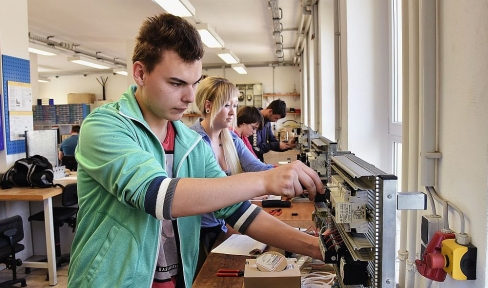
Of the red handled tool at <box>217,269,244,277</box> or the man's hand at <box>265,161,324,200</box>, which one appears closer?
the man's hand at <box>265,161,324,200</box>

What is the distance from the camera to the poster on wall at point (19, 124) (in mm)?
3537

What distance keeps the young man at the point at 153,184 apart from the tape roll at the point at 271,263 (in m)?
0.05

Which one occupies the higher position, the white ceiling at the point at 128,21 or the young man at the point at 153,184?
the white ceiling at the point at 128,21

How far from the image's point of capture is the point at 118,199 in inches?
37.3

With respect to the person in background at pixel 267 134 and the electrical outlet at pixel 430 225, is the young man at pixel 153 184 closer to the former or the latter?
the electrical outlet at pixel 430 225

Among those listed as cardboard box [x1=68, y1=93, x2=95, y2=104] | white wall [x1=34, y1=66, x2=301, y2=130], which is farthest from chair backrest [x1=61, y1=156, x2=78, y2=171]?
cardboard box [x1=68, y1=93, x2=95, y2=104]

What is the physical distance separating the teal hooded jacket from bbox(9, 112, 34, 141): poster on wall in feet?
9.75

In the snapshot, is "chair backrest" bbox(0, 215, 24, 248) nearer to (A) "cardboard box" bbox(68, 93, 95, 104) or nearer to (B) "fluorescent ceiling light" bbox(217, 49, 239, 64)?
(B) "fluorescent ceiling light" bbox(217, 49, 239, 64)

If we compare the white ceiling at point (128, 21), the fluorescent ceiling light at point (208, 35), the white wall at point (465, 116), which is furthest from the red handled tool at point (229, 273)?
the fluorescent ceiling light at point (208, 35)

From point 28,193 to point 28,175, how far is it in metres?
0.27

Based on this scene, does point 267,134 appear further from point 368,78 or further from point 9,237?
point 9,237

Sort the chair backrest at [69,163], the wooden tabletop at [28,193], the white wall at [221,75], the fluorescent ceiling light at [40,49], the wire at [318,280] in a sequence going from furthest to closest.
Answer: the white wall at [221,75]
the fluorescent ceiling light at [40,49]
the chair backrest at [69,163]
the wooden tabletop at [28,193]
the wire at [318,280]

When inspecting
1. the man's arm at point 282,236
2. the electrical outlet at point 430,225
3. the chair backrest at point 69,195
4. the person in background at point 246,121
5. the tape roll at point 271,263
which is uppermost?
the person in background at point 246,121

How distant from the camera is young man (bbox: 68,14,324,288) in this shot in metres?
0.89
